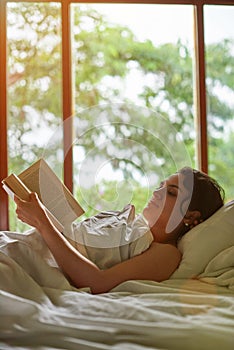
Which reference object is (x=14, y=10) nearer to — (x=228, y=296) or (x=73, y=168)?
(x=73, y=168)

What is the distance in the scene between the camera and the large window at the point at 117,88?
9.31 feet

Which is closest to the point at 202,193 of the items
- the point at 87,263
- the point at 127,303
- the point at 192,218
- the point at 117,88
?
the point at 192,218

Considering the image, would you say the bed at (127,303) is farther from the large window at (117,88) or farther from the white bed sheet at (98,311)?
the large window at (117,88)

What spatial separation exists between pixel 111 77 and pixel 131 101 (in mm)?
186

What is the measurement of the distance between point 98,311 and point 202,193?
0.71 metres

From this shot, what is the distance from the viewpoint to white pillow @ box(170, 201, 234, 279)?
174cm

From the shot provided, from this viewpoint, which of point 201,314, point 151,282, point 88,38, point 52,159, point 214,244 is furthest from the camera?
point 88,38

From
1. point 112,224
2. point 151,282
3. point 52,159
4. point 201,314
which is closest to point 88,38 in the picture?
point 52,159

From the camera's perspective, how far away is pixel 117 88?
3006mm

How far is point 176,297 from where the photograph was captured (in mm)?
1437

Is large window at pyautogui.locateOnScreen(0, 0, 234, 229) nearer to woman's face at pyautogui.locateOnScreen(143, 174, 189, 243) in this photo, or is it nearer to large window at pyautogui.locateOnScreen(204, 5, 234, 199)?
large window at pyautogui.locateOnScreen(204, 5, 234, 199)

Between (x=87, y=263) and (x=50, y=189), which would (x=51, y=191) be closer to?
(x=50, y=189)

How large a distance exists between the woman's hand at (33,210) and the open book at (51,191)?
6cm

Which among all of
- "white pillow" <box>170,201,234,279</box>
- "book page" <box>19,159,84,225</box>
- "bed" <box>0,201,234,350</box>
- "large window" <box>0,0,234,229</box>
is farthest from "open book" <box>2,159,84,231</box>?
"large window" <box>0,0,234,229</box>
